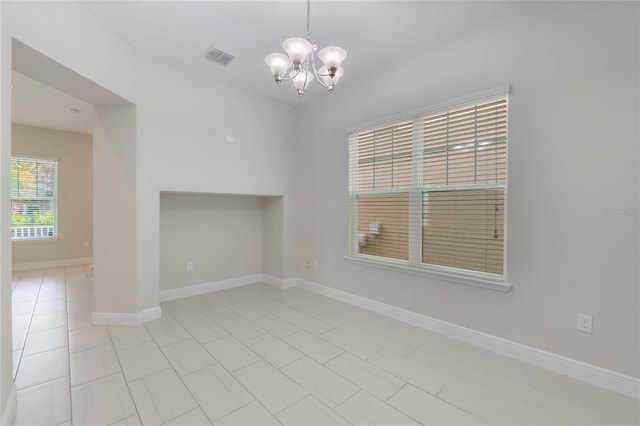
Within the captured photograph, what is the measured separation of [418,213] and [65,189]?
22.9 feet

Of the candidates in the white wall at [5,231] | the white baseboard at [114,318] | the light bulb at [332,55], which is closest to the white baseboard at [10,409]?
the white wall at [5,231]

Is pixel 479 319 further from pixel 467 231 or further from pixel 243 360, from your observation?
pixel 243 360

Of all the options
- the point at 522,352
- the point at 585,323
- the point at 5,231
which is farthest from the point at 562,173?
the point at 5,231

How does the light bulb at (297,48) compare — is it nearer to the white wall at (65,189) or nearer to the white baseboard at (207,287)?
the white baseboard at (207,287)

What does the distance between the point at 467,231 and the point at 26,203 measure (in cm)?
773

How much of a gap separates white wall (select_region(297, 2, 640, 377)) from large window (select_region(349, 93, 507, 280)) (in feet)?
0.47

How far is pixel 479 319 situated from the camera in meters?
2.51

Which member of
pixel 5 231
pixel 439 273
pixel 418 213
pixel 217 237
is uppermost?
pixel 418 213

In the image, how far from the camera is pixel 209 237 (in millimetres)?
4066

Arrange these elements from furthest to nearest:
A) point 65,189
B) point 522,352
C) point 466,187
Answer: point 65,189
point 466,187
point 522,352

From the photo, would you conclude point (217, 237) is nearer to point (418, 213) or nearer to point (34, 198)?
point (418, 213)

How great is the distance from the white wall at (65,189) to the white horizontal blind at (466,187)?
6.92 meters

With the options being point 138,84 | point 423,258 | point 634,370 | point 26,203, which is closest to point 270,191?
point 138,84

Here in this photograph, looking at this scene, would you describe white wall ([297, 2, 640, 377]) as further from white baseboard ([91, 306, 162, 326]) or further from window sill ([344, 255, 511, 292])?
white baseboard ([91, 306, 162, 326])
